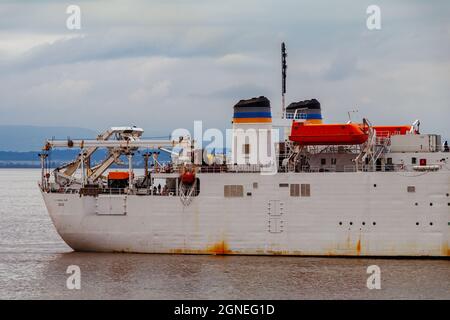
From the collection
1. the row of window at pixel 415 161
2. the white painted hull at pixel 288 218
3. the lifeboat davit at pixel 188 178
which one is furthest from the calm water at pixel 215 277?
the row of window at pixel 415 161

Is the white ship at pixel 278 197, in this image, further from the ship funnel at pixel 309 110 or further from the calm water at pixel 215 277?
the ship funnel at pixel 309 110

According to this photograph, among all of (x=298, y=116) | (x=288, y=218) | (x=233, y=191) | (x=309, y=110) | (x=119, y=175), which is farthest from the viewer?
(x=309, y=110)

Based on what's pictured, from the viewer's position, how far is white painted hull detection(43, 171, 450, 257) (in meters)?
35.5

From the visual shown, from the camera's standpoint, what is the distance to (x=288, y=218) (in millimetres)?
36062

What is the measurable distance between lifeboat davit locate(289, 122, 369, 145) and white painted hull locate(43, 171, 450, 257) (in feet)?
5.05

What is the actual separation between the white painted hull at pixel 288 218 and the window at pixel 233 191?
0.54ft

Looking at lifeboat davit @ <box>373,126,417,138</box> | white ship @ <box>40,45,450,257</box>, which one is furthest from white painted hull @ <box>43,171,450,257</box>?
lifeboat davit @ <box>373,126,417,138</box>

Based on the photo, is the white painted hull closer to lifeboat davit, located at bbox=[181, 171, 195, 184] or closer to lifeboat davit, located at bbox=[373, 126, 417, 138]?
lifeboat davit, located at bbox=[181, 171, 195, 184]

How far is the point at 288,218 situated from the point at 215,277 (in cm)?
453

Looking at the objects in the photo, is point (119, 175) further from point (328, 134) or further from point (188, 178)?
point (328, 134)

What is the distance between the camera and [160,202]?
3688cm

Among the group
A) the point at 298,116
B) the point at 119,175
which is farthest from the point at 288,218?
the point at 119,175
